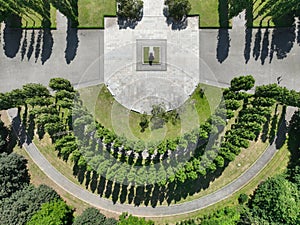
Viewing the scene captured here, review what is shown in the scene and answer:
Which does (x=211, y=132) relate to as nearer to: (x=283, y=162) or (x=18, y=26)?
(x=283, y=162)

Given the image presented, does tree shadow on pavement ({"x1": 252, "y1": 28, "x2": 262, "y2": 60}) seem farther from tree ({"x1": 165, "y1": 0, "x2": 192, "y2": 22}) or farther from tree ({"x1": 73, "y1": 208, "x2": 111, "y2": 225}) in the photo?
tree ({"x1": 73, "y1": 208, "x2": 111, "y2": 225})

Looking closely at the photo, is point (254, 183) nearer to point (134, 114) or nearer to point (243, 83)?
point (243, 83)

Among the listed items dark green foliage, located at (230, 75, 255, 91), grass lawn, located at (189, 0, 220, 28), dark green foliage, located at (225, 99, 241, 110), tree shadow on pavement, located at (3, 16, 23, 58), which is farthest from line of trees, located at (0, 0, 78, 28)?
dark green foliage, located at (225, 99, 241, 110)

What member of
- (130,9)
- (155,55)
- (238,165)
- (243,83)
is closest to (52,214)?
(155,55)

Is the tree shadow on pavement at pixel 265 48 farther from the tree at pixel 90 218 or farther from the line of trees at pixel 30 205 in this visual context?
the tree at pixel 90 218

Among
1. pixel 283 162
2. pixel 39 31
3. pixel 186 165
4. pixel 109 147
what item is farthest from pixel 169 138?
pixel 39 31

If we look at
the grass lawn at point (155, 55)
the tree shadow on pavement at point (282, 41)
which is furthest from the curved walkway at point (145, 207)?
the grass lawn at point (155, 55)
